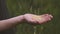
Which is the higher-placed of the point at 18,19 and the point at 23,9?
the point at 18,19

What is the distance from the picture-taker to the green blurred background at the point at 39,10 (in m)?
2.38

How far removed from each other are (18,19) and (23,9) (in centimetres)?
165

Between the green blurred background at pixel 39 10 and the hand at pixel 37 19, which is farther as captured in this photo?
the green blurred background at pixel 39 10

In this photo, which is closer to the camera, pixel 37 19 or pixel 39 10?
pixel 37 19

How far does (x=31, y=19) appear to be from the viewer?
0.85m

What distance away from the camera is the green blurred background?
7.82 feet

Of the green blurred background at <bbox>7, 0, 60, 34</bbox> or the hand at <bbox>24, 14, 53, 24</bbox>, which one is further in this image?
the green blurred background at <bbox>7, 0, 60, 34</bbox>

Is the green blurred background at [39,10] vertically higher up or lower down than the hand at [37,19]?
lower down

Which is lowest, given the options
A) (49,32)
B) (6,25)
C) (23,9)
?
(49,32)

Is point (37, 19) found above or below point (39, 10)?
above

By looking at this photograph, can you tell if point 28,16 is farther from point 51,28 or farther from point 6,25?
point 51,28

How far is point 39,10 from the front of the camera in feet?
8.09

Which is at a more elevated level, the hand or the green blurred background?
the hand

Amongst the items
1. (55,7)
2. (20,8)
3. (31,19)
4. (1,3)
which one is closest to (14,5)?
(20,8)
